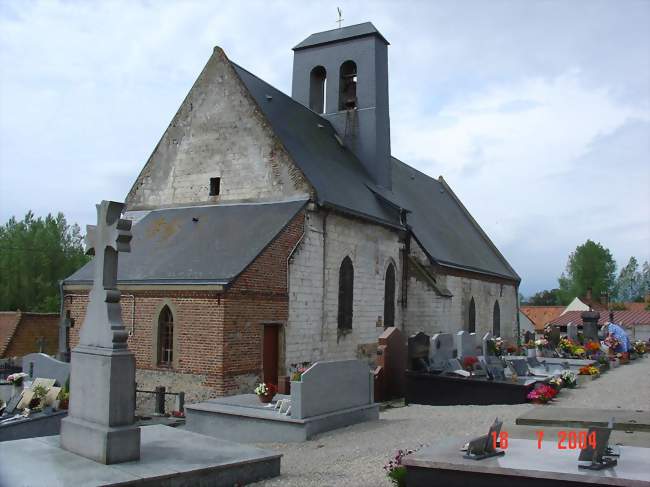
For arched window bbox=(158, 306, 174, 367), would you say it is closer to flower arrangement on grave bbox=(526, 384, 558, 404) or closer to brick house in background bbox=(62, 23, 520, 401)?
brick house in background bbox=(62, 23, 520, 401)

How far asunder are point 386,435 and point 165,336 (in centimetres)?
699

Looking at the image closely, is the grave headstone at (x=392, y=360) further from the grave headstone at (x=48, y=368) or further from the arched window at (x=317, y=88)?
the arched window at (x=317, y=88)

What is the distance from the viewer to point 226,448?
7.76 meters

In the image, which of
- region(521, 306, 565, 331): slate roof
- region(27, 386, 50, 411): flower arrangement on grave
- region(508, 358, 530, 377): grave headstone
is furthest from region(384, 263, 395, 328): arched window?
region(521, 306, 565, 331): slate roof

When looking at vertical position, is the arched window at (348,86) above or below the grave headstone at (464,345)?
above

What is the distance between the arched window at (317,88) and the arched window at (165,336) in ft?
42.2

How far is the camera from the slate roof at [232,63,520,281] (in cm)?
1867

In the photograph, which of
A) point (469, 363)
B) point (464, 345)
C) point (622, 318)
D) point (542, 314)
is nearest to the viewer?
point (469, 363)

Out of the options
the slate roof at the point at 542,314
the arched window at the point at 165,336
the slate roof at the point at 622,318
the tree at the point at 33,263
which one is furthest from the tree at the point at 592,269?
the arched window at the point at 165,336

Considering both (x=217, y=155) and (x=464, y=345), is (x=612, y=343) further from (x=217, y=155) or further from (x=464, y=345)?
(x=217, y=155)

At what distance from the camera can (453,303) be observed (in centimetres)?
2497

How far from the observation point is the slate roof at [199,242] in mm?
14773

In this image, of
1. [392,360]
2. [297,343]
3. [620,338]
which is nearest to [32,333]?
[297,343]

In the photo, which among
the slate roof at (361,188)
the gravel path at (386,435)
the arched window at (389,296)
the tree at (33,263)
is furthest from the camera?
the tree at (33,263)
